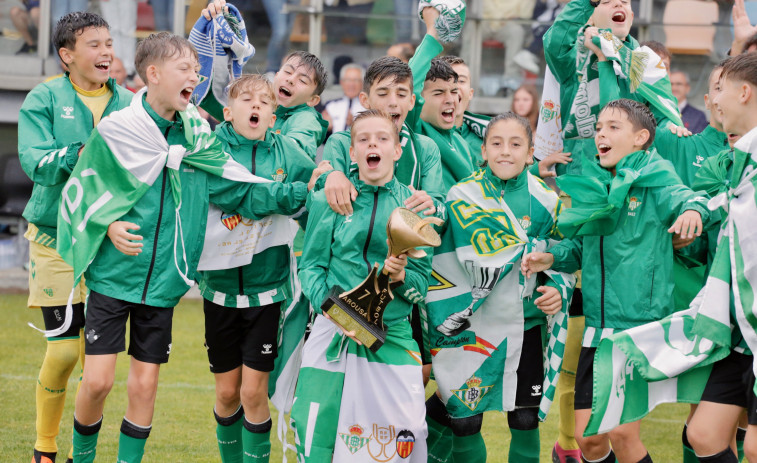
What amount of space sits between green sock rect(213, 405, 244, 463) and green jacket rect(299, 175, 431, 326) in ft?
3.69

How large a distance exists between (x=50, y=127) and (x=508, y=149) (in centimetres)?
222

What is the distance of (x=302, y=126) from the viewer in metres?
5.00

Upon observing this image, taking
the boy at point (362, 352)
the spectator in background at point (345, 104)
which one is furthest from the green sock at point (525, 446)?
the spectator in background at point (345, 104)

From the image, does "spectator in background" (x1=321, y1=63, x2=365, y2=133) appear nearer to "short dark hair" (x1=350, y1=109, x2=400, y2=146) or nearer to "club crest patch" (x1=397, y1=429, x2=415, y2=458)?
"short dark hair" (x1=350, y1=109, x2=400, y2=146)

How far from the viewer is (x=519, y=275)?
4465 mm

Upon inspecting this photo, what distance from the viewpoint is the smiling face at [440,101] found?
4.92 m

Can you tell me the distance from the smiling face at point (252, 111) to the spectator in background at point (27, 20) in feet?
27.3

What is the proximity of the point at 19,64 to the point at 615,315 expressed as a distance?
9.88m

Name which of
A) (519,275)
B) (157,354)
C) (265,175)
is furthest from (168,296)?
(519,275)

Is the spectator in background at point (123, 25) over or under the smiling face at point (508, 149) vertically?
over

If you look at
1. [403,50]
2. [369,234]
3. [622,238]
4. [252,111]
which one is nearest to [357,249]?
[369,234]

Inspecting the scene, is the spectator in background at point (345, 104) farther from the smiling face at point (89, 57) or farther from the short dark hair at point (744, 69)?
the short dark hair at point (744, 69)

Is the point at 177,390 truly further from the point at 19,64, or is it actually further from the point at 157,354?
the point at 19,64

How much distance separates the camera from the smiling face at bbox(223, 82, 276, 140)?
15.3 ft
